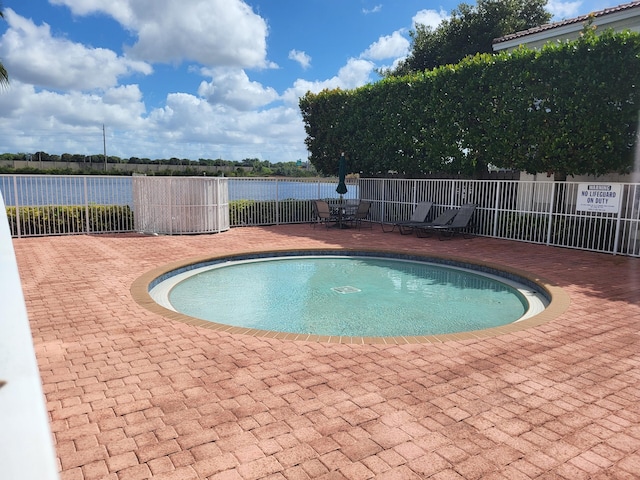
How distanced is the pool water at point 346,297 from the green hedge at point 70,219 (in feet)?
19.0

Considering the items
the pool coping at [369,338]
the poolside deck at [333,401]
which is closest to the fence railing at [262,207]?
the pool coping at [369,338]

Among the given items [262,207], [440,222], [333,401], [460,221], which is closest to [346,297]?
[333,401]

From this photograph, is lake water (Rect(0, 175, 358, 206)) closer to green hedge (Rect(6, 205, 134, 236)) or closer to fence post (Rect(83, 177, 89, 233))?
fence post (Rect(83, 177, 89, 233))

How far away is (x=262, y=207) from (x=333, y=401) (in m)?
13.7

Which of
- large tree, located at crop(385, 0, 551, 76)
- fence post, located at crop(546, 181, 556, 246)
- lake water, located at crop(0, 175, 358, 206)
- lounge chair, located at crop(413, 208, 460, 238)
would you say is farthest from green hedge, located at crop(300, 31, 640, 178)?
large tree, located at crop(385, 0, 551, 76)

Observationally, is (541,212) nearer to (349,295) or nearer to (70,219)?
(349,295)

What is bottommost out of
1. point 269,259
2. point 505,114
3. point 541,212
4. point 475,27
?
point 269,259

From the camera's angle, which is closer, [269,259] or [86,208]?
[269,259]

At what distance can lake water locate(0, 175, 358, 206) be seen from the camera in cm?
1255

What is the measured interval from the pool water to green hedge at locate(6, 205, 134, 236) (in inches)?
228

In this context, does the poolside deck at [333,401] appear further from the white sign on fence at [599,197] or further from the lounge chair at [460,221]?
the lounge chair at [460,221]

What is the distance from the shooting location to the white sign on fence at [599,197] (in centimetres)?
1071

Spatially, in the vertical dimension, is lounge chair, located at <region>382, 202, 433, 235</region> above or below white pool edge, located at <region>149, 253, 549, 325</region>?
above

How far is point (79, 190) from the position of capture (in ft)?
44.1
